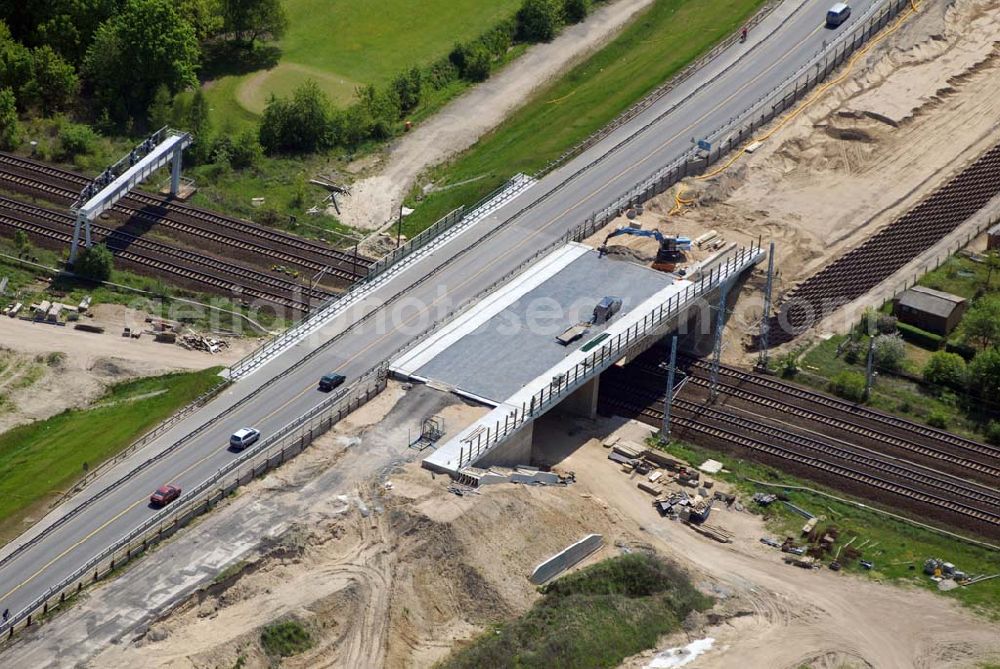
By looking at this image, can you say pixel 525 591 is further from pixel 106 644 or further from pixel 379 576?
pixel 106 644

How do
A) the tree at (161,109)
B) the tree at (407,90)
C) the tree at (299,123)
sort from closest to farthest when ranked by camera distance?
the tree at (299,123)
the tree at (161,109)
the tree at (407,90)

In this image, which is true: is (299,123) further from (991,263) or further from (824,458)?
(824,458)

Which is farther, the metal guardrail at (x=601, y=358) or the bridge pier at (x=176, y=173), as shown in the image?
the bridge pier at (x=176, y=173)

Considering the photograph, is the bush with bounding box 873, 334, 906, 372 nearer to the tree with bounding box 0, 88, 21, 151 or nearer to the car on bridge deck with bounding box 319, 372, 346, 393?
the car on bridge deck with bounding box 319, 372, 346, 393

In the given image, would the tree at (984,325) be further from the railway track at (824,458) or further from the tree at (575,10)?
the tree at (575,10)

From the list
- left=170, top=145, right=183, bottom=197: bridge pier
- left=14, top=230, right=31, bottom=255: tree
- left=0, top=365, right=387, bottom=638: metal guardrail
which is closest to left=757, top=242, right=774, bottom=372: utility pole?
left=0, top=365, right=387, bottom=638: metal guardrail

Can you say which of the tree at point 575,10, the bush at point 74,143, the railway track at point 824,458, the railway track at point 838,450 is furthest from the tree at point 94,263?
the tree at point 575,10

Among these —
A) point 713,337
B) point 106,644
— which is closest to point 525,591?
point 106,644
